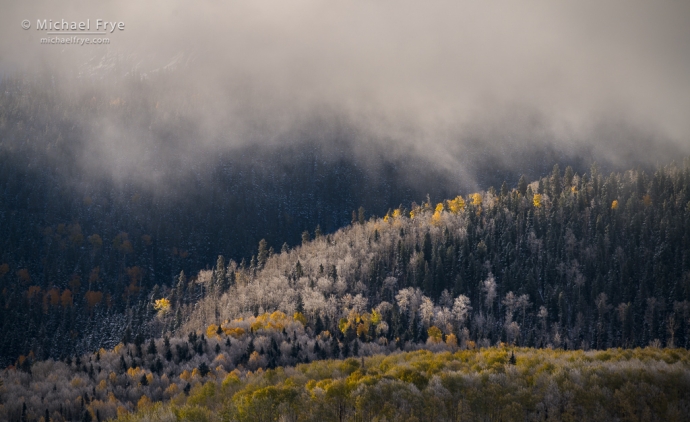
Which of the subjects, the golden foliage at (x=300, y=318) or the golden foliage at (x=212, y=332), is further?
the golden foliage at (x=300, y=318)

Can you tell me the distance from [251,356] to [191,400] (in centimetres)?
4276

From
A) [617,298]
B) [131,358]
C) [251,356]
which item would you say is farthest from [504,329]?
[131,358]

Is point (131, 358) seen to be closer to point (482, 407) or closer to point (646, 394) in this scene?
point (482, 407)

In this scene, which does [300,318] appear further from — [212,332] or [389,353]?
[389,353]

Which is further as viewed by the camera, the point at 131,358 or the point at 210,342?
the point at 210,342

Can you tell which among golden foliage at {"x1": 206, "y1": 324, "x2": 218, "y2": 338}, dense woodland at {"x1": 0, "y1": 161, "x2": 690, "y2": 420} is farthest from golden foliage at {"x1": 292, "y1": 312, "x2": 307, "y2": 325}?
golden foliage at {"x1": 206, "y1": 324, "x2": 218, "y2": 338}

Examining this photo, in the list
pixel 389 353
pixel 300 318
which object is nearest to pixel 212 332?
pixel 300 318

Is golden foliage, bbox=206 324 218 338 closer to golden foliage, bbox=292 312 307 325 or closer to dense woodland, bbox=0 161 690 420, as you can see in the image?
dense woodland, bbox=0 161 690 420

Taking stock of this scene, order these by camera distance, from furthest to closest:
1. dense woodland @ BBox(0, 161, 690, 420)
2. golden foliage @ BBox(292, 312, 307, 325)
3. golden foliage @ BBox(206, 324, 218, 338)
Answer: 1. golden foliage @ BBox(292, 312, 307, 325)
2. golden foliage @ BBox(206, 324, 218, 338)
3. dense woodland @ BBox(0, 161, 690, 420)

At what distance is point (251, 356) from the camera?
131125mm

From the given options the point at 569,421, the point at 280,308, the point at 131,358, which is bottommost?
the point at 569,421

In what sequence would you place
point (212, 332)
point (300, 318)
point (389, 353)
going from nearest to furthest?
1. point (389, 353)
2. point (212, 332)
3. point (300, 318)

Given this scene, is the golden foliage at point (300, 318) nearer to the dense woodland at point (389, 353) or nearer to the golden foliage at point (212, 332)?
the dense woodland at point (389, 353)

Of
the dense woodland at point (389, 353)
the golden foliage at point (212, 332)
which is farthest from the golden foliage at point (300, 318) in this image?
the golden foliage at point (212, 332)
